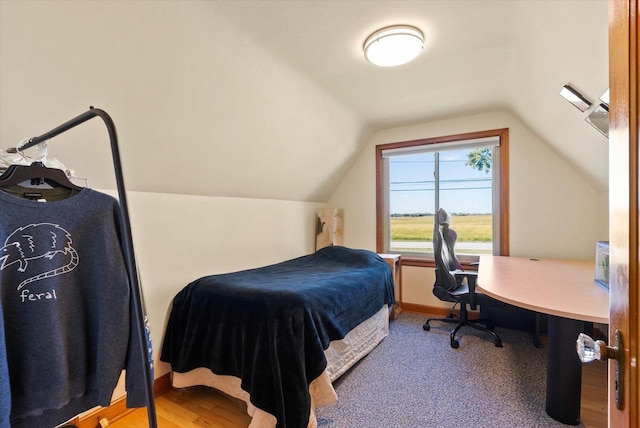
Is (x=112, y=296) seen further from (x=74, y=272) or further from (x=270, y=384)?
(x=270, y=384)

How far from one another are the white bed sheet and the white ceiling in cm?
203

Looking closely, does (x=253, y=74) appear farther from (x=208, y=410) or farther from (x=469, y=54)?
(x=208, y=410)

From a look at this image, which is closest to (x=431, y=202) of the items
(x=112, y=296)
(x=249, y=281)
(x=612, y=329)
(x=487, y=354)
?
(x=487, y=354)

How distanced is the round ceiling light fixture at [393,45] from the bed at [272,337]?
5.38 feet

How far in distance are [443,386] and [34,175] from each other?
2.55 m

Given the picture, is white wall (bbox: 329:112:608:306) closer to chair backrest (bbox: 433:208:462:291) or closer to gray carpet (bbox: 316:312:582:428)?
chair backrest (bbox: 433:208:462:291)

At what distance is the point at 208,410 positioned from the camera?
6.19 ft

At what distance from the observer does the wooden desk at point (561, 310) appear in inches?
55.6

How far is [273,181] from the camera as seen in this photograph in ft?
10.2

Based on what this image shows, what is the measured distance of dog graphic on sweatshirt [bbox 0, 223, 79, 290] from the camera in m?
0.91

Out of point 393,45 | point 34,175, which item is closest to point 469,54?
point 393,45

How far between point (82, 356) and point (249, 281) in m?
1.20

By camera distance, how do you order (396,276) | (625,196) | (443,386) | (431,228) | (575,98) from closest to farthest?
(625,196) → (575,98) → (443,386) → (396,276) → (431,228)

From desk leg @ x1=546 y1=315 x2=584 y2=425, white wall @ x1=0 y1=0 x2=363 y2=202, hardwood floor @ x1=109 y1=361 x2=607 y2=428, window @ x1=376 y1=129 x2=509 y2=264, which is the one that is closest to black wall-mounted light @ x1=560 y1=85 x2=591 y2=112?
desk leg @ x1=546 y1=315 x2=584 y2=425
